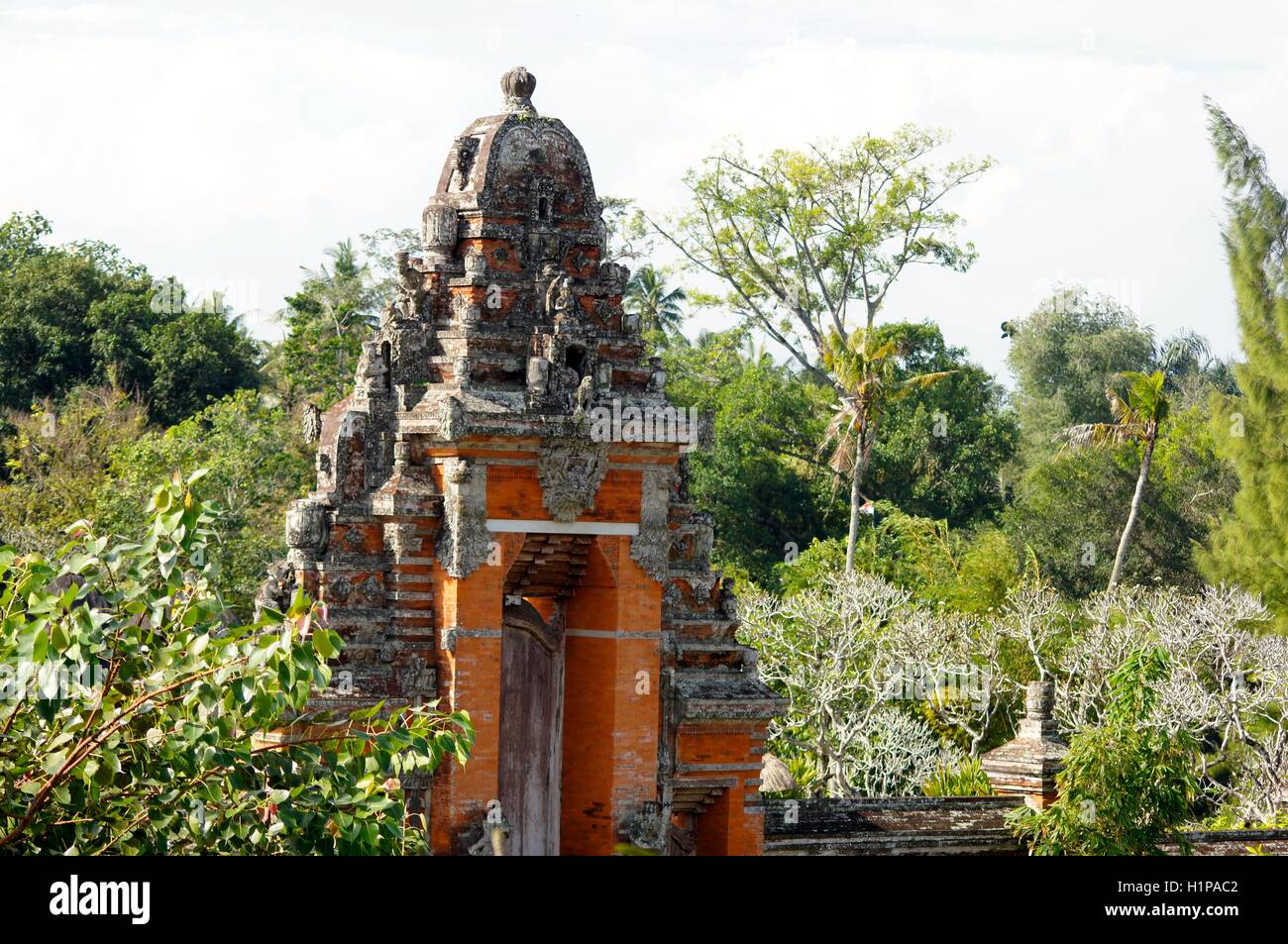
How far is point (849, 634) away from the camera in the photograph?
113 feet

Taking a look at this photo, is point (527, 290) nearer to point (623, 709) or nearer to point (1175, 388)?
point (623, 709)

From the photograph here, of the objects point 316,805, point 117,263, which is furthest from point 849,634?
point 117,263

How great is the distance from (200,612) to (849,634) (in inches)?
994

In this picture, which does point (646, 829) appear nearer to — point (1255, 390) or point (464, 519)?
point (464, 519)

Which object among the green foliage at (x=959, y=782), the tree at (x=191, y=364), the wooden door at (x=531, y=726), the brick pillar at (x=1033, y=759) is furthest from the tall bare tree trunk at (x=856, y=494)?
the wooden door at (x=531, y=726)

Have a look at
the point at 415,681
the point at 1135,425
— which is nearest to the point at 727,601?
the point at 415,681

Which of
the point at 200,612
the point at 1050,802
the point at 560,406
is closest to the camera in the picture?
the point at 200,612

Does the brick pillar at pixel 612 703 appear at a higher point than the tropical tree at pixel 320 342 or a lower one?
lower

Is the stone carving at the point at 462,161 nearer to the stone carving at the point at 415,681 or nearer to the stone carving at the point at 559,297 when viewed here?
the stone carving at the point at 559,297

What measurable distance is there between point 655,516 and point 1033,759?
16.9 ft

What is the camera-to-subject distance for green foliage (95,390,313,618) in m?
36.8

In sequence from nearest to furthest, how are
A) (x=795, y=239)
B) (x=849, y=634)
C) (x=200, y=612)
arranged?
(x=200, y=612)
(x=849, y=634)
(x=795, y=239)

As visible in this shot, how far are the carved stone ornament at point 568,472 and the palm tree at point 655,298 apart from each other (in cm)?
4073

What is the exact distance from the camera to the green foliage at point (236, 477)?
36.8 metres
